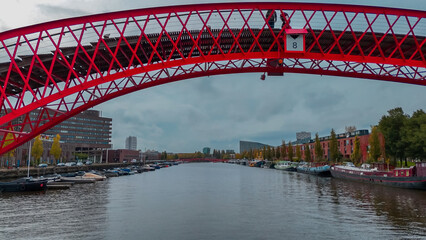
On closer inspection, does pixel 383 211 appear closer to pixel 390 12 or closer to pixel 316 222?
pixel 316 222

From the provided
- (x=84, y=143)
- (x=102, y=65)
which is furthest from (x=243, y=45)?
(x=84, y=143)

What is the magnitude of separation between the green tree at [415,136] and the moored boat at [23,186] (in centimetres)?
6033

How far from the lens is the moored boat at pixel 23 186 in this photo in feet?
120

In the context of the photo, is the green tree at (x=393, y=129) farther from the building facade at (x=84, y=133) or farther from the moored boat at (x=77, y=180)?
the building facade at (x=84, y=133)

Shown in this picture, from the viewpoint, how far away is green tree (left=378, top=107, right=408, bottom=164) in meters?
62.6

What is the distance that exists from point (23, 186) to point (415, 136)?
6306 centimetres

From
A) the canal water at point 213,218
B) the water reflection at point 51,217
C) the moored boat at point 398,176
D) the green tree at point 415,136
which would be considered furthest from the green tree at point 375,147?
the water reflection at point 51,217

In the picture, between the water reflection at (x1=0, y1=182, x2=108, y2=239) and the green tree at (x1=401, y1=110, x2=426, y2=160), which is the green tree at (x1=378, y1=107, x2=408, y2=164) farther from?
the water reflection at (x1=0, y1=182, x2=108, y2=239)

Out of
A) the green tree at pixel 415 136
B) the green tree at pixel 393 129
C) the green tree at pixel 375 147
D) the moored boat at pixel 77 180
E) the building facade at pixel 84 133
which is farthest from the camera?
the building facade at pixel 84 133

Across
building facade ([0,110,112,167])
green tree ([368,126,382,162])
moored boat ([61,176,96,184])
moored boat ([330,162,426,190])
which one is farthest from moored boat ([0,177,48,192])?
building facade ([0,110,112,167])

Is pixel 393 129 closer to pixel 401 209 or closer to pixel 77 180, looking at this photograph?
pixel 401 209

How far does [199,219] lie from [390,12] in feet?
68.8

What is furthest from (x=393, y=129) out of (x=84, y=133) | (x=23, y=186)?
(x=84, y=133)

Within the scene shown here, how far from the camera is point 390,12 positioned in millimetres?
22469
